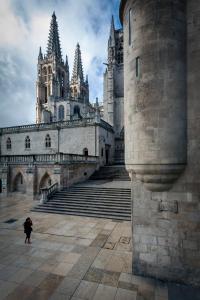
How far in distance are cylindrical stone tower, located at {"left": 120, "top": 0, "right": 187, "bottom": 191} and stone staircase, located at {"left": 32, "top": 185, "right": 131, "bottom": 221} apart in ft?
25.5

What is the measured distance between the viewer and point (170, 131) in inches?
243

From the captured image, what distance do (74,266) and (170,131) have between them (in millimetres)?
6549

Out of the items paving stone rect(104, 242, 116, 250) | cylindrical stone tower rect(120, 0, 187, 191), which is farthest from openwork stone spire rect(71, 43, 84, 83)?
paving stone rect(104, 242, 116, 250)

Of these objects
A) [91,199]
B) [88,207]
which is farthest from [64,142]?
[88,207]

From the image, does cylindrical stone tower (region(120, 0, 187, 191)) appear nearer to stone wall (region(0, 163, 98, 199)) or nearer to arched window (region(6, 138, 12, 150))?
stone wall (region(0, 163, 98, 199))

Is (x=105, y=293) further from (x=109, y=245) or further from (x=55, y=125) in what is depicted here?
(x=55, y=125)

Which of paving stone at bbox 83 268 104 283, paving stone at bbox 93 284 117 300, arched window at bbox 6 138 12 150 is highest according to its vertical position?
arched window at bbox 6 138 12 150

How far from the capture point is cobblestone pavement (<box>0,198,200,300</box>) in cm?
578

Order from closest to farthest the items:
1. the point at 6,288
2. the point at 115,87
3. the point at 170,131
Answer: the point at 6,288
the point at 170,131
the point at 115,87

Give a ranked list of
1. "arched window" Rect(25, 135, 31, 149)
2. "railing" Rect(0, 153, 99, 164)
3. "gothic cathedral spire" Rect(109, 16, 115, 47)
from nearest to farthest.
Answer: "railing" Rect(0, 153, 99, 164), "arched window" Rect(25, 135, 31, 149), "gothic cathedral spire" Rect(109, 16, 115, 47)

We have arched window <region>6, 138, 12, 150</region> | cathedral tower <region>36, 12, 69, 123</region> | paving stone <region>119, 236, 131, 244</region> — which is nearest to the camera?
paving stone <region>119, 236, 131, 244</region>

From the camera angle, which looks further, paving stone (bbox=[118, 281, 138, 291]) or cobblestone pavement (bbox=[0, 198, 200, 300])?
paving stone (bbox=[118, 281, 138, 291])

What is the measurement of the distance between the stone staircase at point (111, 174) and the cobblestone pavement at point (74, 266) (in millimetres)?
11129

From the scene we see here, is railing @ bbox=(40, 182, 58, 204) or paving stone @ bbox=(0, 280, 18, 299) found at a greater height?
railing @ bbox=(40, 182, 58, 204)
